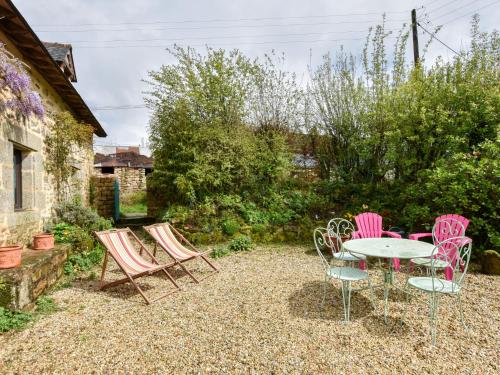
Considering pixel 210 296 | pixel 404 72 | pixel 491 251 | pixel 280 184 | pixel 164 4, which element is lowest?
pixel 210 296

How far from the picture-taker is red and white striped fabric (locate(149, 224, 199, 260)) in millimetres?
4844

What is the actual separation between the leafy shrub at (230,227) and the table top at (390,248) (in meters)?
3.87

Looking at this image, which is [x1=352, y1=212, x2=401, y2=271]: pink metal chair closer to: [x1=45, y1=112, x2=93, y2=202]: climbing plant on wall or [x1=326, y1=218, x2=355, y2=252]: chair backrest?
[x1=326, y1=218, x2=355, y2=252]: chair backrest

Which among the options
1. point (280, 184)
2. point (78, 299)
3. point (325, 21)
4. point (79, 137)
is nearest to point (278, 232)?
point (280, 184)

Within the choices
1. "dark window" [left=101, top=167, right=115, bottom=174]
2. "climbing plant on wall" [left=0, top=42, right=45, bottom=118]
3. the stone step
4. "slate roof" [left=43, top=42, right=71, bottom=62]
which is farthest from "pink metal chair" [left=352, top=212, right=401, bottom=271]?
"dark window" [left=101, top=167, right=115, bottom=174]

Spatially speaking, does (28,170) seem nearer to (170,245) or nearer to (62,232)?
(62,232)

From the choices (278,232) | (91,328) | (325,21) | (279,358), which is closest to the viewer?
(279,358)

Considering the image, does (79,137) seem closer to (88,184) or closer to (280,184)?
(88,184)

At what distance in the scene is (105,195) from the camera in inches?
436

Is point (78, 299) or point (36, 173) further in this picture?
point (36, 173)

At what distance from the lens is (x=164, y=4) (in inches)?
269

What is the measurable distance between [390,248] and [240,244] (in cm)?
383

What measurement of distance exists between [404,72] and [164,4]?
236 inches

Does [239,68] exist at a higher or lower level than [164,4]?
lower
